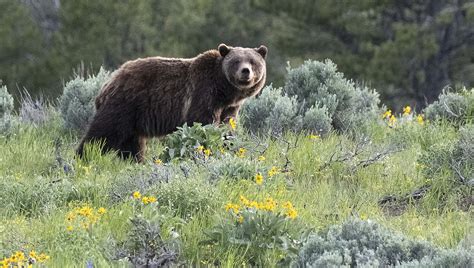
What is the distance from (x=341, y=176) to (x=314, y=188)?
0.52 m

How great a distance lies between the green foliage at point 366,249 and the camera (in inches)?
196

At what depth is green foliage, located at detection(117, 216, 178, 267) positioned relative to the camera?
17.6ft

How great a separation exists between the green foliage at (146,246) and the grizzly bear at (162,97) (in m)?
3.34

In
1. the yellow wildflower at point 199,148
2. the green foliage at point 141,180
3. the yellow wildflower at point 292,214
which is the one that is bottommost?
the green foliage at point 141,180

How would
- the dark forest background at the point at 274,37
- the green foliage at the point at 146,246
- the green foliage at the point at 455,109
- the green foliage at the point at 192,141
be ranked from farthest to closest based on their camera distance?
1. the dark forest background at the point at 274,37
2. the green foliage at the point at 455,109
3. the green foliage at the point at 192,141
4. the green foliage at the point at 146,246

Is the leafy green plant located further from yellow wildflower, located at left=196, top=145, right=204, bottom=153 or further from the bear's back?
the bear's back

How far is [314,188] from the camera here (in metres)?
7.12

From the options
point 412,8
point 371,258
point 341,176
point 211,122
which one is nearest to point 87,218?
point 371,258

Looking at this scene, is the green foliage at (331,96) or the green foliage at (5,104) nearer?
the green foliage at (331,96)

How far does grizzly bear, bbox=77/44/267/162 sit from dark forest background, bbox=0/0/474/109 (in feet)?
58.9

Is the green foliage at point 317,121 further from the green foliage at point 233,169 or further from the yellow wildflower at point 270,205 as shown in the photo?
the yellow wildflower at point 270,205

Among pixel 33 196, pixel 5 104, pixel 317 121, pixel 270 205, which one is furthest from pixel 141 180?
pixel 5 104

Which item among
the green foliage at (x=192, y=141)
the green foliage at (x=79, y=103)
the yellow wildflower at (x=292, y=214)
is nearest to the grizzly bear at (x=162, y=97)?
the green foliage at (x=79, y=103)

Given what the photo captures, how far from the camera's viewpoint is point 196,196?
6270 millimetres
